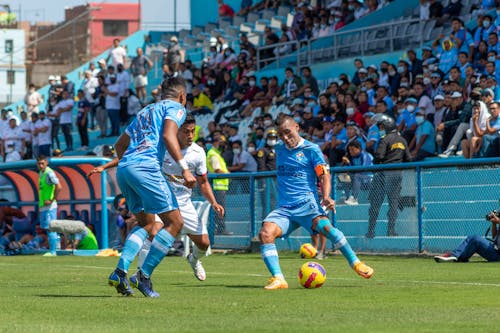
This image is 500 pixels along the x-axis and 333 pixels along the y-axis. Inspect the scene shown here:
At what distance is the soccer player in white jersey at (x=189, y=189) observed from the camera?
1379 cm

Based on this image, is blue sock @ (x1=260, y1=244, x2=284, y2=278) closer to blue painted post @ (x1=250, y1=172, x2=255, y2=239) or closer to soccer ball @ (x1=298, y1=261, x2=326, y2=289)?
soccer ball @ (x1=298, y1=261, x2=326, y2=289)

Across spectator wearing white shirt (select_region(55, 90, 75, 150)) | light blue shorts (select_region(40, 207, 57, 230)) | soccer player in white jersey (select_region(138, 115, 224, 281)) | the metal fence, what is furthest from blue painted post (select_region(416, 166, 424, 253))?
A: spectator wearing white shirt (select_region(55, 90, 75, 150))

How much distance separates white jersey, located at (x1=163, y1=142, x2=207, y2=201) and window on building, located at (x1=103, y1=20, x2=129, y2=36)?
99235mm

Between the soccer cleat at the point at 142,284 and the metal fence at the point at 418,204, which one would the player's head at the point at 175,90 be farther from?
the metal fence at the point at 418,204

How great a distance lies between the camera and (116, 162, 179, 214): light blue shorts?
10992mm

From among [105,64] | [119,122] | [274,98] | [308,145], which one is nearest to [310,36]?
[274,98]

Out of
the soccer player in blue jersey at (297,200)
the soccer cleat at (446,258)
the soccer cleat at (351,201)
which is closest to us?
the soccer player in blue jersey at (297,200)

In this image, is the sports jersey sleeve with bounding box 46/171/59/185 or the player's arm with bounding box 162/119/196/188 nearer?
the player's arm with bounding box 162/119/196/188

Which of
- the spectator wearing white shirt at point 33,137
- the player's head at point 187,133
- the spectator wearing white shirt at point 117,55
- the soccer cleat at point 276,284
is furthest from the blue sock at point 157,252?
the spectator wearing white shirt at point 117,55

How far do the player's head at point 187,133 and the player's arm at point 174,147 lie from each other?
327 centimetres

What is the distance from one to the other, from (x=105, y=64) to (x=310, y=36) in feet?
33.9

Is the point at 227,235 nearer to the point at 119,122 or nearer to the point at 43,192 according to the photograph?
the point at 43,192

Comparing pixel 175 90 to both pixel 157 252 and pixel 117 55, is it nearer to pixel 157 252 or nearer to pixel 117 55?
pixel 157 252

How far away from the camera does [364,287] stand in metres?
12.5
